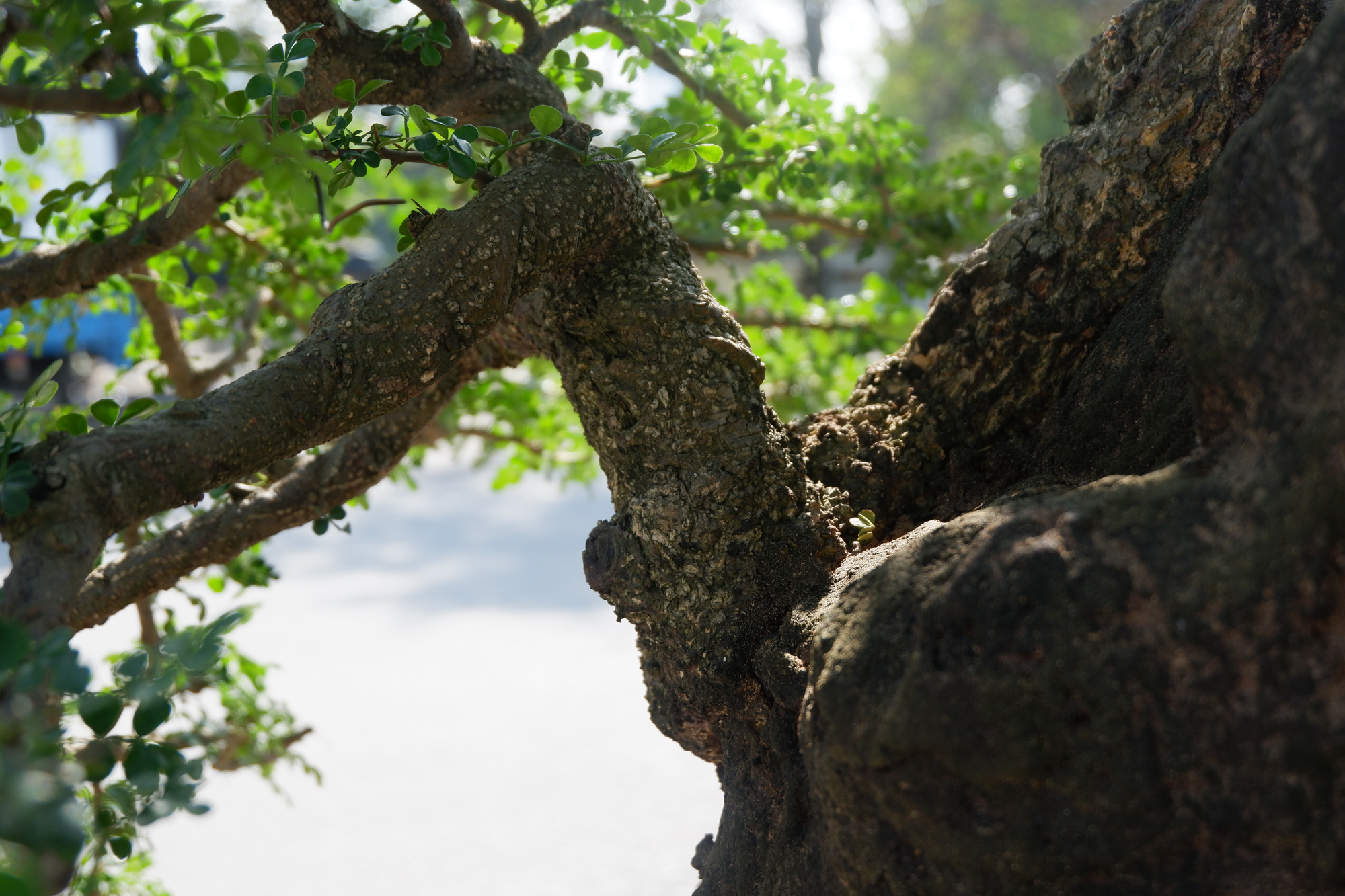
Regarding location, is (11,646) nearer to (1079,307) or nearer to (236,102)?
(236,102)

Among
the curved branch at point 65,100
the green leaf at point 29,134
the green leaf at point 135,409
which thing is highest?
the green leaf at point 29,134

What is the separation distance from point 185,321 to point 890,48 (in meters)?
9.59

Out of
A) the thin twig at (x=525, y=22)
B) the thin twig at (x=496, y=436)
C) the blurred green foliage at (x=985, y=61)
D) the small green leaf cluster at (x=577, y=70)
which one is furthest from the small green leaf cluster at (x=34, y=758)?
the blurred green foliage at (x=985, y=61)

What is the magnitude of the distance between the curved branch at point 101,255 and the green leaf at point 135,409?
0.42 meters

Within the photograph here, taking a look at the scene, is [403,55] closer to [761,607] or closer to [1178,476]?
[761,607]

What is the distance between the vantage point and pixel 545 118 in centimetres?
85

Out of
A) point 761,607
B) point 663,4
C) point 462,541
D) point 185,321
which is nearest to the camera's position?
point 761,607

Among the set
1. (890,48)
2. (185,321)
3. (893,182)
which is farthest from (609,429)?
(890,48)

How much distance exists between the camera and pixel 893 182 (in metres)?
1.80

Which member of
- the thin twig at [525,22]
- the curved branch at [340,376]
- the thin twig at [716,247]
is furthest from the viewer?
the thin twig at [716,247]

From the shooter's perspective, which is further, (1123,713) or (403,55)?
(403,55)

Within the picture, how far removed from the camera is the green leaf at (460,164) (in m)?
0.83

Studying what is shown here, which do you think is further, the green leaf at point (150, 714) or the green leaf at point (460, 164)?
the green leaf at point (460, 164)

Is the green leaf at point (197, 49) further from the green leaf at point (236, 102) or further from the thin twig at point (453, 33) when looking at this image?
the thin twig at point (453, 33)
